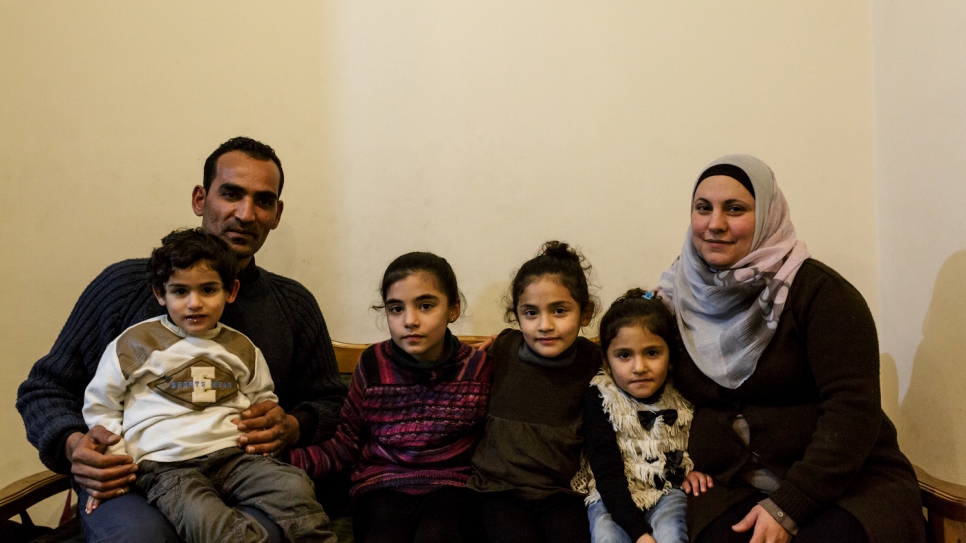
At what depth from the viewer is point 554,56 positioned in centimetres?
258

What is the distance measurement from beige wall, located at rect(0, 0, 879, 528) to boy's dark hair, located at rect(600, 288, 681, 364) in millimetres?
616

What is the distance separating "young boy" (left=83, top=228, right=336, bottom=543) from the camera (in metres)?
1.71

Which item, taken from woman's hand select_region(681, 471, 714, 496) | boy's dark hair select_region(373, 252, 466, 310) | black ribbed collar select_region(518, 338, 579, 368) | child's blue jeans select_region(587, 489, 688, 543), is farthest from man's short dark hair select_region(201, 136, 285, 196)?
woman's hand select_region(681, 471, 714, 496)

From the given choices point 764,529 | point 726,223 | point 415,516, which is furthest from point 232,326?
point 764,529

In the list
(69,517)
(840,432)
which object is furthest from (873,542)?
(69,517)

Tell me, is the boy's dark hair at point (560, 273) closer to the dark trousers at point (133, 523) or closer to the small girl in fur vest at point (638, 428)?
the small girl in fur vest at point (638, 428)

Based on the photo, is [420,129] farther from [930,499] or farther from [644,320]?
[930,499]

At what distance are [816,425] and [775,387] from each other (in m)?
0.13

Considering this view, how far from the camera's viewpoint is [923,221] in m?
2.25

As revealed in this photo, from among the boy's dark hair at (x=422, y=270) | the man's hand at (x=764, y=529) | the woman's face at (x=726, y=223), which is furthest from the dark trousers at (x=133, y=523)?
the woman's face at (x=726, y=223)

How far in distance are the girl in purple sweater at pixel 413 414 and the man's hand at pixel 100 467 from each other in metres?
0.44

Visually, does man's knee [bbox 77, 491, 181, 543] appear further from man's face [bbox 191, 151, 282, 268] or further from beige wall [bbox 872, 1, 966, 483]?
beige wall [bbox 872, 1, 966, 483]

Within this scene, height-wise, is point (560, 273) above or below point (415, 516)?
above

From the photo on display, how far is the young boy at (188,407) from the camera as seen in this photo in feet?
5.61
